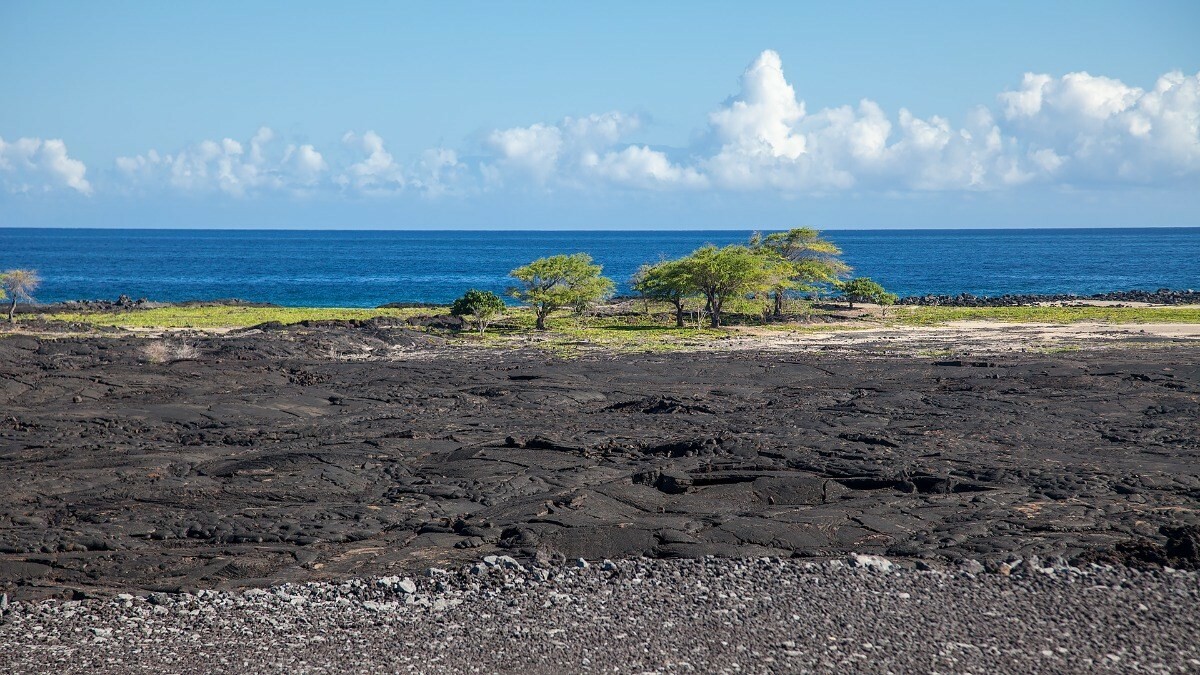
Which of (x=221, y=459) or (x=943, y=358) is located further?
(x=943, y=358)

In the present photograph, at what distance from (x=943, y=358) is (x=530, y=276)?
1990 centimetres

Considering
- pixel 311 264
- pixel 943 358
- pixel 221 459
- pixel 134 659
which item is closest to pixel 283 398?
pixel 221 459

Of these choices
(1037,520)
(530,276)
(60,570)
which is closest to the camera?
(60,570)

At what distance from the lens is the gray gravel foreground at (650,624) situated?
407 inches

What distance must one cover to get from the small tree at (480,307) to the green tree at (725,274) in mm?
8873

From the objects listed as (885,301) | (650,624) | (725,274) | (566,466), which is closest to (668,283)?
(725,274)

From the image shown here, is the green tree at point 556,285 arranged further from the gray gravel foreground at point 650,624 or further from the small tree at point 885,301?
the gray gravel foreground at point 650,624

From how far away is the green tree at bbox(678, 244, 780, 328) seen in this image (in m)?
46.6

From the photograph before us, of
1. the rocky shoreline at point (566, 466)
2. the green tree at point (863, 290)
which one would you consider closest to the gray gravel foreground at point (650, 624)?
the rocky shoreline at point (566, 466)

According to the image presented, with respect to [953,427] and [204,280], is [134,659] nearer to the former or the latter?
[953,427]

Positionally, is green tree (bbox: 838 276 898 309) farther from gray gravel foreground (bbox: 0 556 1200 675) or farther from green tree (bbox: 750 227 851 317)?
gray gravel foreground (bbox: 0 556 1200 675)

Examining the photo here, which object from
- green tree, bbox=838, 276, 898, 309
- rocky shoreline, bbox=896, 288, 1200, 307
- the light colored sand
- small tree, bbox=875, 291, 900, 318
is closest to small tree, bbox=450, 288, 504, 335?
the light colored sand

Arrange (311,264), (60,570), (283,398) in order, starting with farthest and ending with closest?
(311,264) → (283,398) → (60,570)

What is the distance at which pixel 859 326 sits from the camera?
1939 inches
